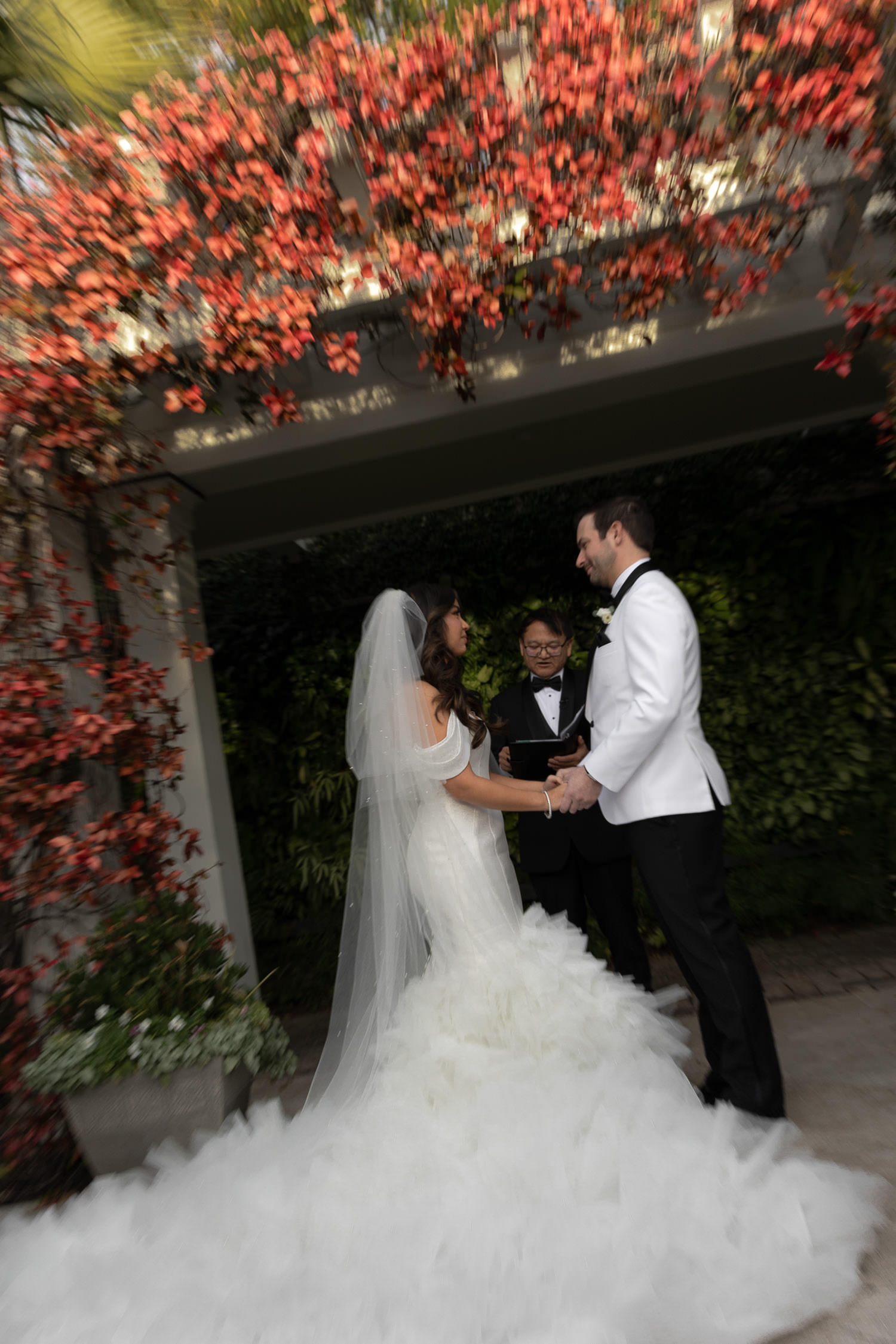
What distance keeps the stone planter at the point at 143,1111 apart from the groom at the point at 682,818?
1752 mm

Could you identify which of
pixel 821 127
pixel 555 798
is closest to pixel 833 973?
pixel 555 798

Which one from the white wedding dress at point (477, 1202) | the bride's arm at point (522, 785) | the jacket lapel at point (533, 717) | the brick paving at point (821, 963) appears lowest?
the brick paving at point (821, 963)

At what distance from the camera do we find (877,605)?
192 inches

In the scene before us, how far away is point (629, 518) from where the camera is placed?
115 inches

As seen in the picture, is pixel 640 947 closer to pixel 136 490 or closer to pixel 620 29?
pixel 136 490

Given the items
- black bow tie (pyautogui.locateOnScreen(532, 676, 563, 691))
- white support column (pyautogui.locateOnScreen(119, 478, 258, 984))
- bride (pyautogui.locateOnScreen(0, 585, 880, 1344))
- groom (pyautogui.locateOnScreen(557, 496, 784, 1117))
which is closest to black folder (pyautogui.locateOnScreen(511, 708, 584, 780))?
black bow tie (pyautogui.locateOnScreen(532, 676, 563, 691))

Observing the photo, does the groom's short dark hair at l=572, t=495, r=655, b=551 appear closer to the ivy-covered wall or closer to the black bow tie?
the black bow tie

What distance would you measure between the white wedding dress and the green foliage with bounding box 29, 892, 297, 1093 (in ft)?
1.29

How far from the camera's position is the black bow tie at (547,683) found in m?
3.80

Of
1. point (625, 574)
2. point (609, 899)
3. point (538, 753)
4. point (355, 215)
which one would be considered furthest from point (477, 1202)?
point (355, 215)

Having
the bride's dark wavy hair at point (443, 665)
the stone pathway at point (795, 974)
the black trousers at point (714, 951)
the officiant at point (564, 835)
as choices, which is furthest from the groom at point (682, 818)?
the stone pathway at point (795, 974)

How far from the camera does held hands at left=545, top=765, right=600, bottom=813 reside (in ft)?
9.51

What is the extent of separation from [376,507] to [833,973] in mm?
3774

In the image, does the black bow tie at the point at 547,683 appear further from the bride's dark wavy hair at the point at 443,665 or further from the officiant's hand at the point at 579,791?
the officiant's hand at the point at 579,791
